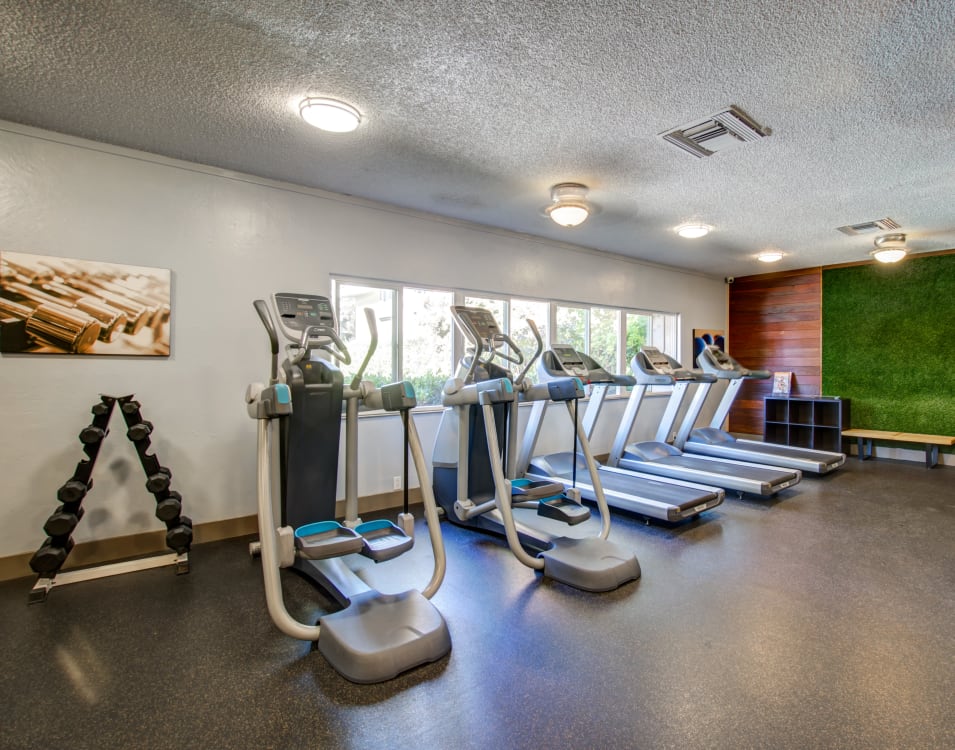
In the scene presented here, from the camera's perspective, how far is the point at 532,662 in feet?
7.30

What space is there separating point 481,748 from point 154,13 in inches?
120

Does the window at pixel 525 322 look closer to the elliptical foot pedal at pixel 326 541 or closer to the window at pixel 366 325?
the window at pixel 366 325

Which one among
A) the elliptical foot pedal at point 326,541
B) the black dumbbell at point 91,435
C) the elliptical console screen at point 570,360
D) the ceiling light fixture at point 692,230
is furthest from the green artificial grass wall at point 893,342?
the black dumbbell at point 91,435

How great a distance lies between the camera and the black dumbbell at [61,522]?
2830 millimetres

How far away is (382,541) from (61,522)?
187cm

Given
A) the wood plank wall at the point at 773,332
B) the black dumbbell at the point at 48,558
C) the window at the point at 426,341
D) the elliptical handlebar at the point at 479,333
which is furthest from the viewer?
the wood plank wall at the point at 773,332

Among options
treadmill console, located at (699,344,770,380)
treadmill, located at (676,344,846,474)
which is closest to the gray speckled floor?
treadmill, located at (676,344,846,474)

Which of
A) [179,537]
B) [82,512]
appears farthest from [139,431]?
[179,537]

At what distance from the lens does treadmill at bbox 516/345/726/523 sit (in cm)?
407

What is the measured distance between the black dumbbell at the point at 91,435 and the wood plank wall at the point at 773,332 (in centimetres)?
808

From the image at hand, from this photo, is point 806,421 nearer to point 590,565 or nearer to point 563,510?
point 563,510

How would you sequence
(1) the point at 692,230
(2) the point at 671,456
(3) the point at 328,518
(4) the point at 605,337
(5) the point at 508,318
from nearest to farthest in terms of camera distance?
(3) the point at 328,518 < (1) the point at 692,230 < (5) the point at 508,318 < (2) the point at 671,456 < (4) the point at 605,337

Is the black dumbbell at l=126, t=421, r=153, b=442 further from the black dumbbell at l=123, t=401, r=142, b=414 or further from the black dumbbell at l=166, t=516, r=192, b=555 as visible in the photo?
the black dumbbell at l=166, t=516, r=192, b=555

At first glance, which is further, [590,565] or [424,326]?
[424,326]
